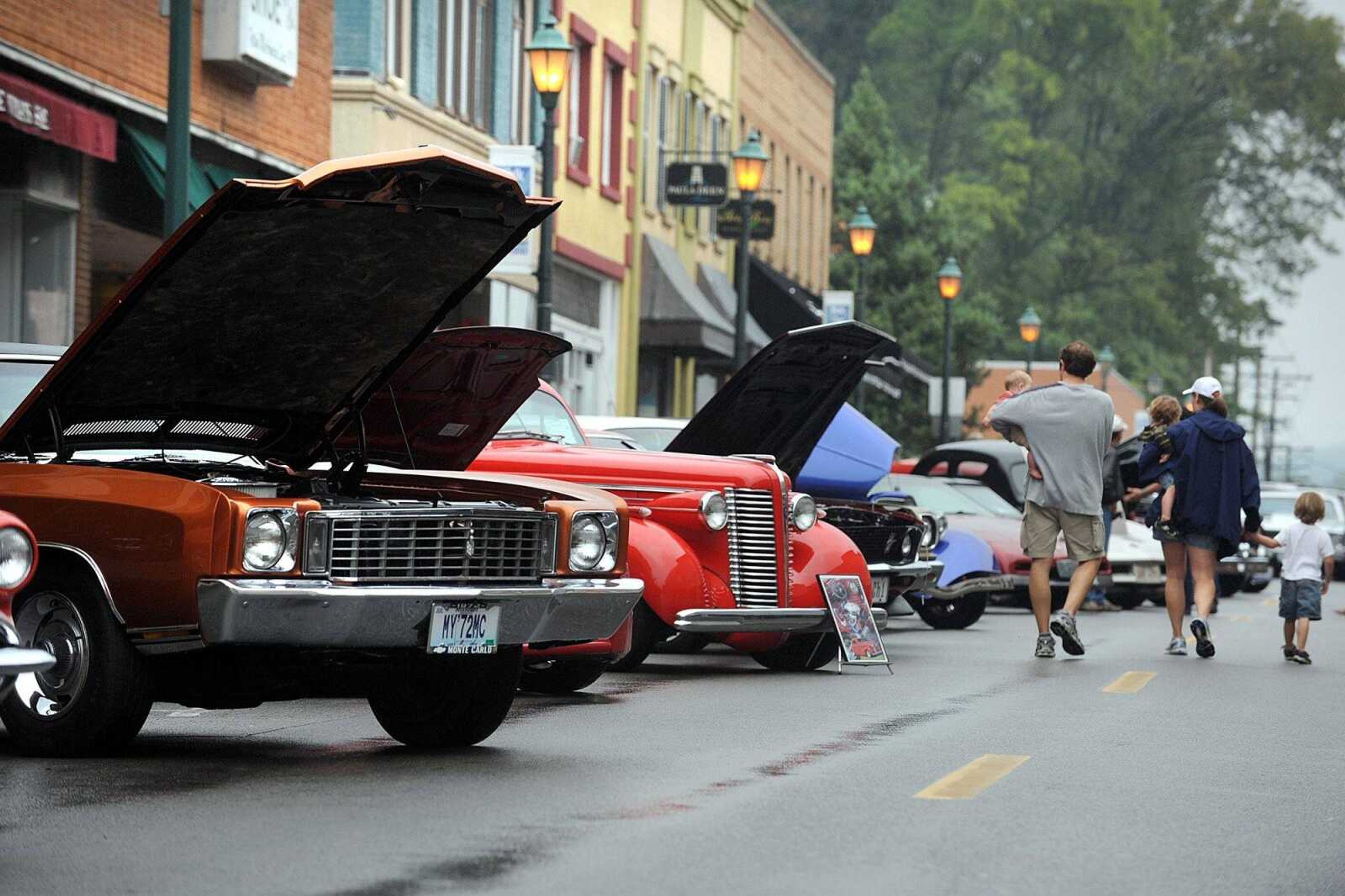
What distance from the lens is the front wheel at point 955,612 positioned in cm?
1991

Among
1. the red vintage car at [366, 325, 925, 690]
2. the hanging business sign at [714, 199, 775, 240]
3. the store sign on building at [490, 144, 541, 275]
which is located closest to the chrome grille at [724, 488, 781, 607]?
the red vintage car at [366, 325, 925, 690]

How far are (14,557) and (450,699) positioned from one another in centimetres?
290

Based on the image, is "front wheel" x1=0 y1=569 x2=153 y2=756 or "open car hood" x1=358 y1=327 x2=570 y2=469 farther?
"open car hood" x1=358 y1=327 x2=570 y2=469

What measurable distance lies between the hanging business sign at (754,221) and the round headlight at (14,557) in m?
30.6

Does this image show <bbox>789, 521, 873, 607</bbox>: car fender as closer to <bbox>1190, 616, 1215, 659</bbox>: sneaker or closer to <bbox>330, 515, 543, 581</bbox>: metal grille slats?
<bbox>1190, 616, 1215, 659</bbox>: sneaker

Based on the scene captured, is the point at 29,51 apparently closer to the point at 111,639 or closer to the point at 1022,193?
the point at 111,639

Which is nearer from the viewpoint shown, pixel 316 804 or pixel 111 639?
pixel 316 804

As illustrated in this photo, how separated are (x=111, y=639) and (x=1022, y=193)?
69.3 m

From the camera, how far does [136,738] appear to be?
9.49m

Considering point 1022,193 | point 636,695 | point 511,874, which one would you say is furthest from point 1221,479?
point 1022,193

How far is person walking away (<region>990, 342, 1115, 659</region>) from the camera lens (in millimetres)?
15242

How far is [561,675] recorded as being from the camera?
39.4ft

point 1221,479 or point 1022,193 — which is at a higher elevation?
point 1022,193

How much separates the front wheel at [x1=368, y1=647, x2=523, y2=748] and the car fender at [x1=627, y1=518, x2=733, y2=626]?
3.42 meters
